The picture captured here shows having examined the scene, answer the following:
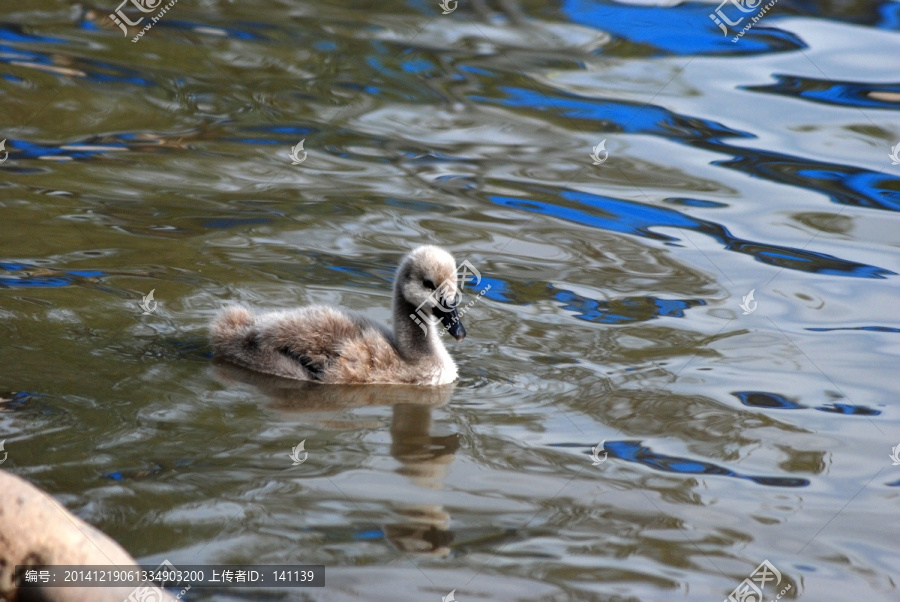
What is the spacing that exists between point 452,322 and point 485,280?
1.57 metres

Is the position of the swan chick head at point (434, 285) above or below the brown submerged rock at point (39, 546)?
above

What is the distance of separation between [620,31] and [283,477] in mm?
9815

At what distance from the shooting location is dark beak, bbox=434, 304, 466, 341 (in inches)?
272

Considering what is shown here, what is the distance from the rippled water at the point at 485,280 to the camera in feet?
17.3

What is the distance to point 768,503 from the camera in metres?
5.66

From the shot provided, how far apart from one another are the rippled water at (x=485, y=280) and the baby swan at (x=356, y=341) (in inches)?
5.6

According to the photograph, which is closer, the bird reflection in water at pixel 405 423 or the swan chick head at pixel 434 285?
the bird reflection in water at pixel 405 423

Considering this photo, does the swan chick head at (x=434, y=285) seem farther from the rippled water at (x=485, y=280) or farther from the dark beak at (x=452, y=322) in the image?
the rippled water at (x=485, y=280)

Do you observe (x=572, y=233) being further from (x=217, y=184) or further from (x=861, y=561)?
(x=861, y=561)

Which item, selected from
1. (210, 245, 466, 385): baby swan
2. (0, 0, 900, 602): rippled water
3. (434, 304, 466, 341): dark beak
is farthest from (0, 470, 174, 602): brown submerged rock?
(434, 304, 466, 341): dark beak

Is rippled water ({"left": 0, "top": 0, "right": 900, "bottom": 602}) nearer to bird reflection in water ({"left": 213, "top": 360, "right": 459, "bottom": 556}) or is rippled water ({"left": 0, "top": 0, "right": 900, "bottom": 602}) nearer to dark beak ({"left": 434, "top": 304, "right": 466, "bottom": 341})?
bird reflection in water ({"left": 213, "top": 360, "right": 459, "bottom": 556})

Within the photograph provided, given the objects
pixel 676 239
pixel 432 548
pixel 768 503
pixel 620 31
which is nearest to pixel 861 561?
pixel 768 503

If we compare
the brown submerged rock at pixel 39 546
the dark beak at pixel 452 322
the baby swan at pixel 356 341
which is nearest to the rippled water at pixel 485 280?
the baby swan at pixel 356 341

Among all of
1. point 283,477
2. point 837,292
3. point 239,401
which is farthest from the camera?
point 837,292
